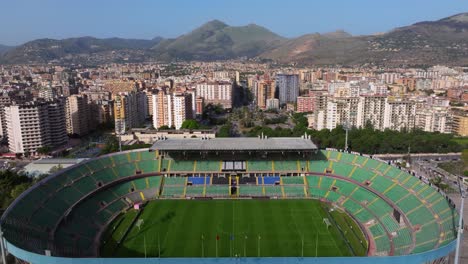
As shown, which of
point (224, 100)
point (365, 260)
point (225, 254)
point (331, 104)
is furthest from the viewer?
point (224, 100)

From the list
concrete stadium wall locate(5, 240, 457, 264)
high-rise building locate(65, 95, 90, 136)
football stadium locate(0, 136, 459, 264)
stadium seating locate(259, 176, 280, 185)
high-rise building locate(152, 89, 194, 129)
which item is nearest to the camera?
concrete stadium wall locate(5, 240, 457, 264)

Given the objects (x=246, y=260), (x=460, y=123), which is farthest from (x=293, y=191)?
(x=460, y=123)

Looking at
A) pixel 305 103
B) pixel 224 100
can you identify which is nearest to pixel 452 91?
pixel 305 103

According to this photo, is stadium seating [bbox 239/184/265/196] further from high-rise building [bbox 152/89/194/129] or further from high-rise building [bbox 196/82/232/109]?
high-rise building [bbox 196/82/232/109]

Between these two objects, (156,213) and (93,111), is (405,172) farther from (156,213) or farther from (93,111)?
(93,111)

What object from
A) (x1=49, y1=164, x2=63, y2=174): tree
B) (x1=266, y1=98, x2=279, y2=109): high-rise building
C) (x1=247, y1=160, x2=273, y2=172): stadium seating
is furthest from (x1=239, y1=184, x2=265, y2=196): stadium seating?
(x1=266, y1=98, x2=279, y2=109): high-rise building

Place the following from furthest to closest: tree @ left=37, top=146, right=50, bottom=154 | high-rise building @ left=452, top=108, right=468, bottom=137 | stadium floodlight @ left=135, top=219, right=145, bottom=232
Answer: high-rise building @ left=452, top=108, right=468, bottom=137, tree @ left=37, top=146, right=50, bottom=154, stadium floodlight @ left=135, top=219, right=145, bottom=232
